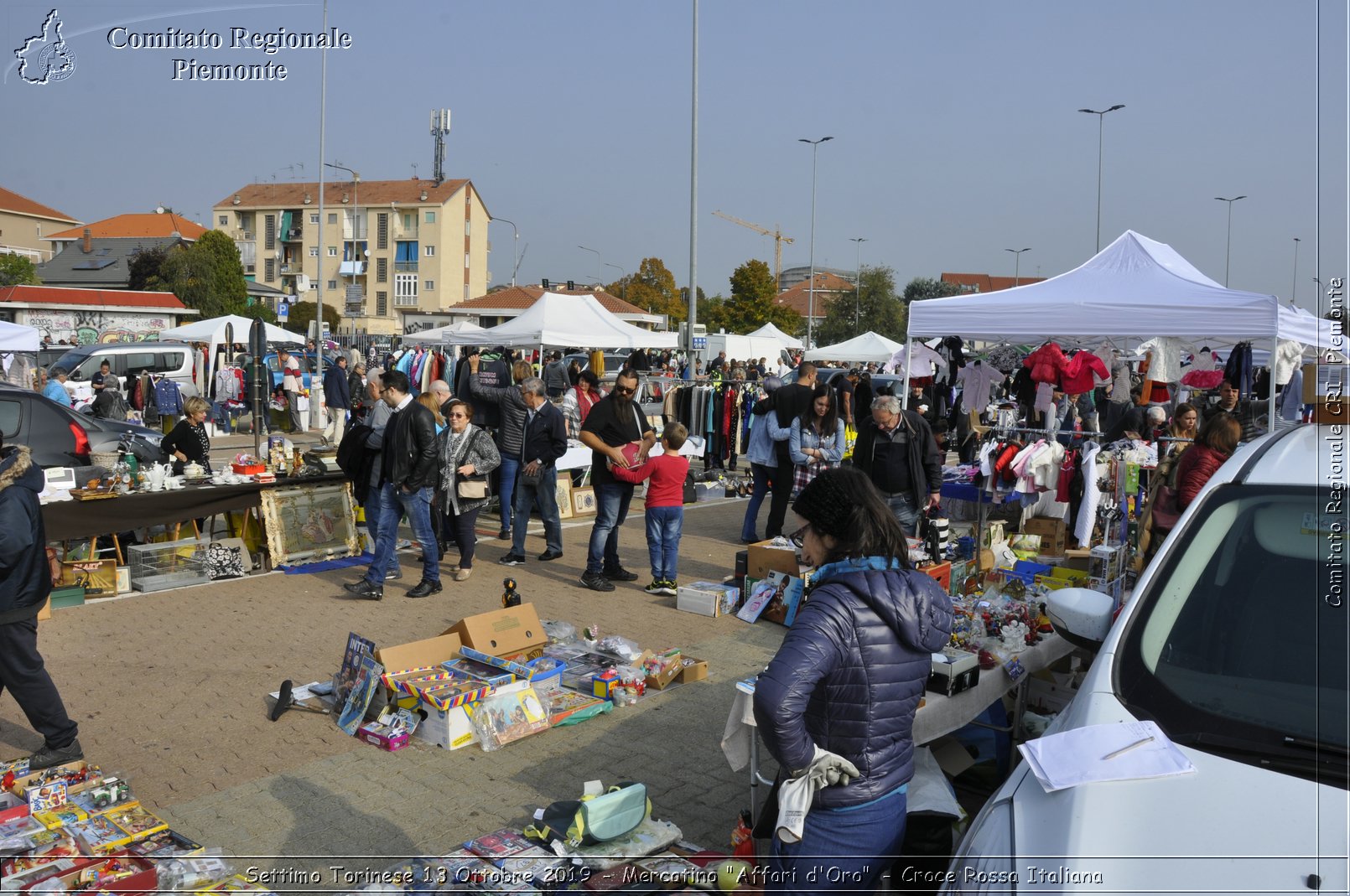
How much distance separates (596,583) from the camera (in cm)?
900

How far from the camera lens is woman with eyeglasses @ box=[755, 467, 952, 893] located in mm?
2729

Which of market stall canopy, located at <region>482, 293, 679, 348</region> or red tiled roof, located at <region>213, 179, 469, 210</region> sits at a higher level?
red tiled roof, located at <region>213, 179, 469, 210</region>

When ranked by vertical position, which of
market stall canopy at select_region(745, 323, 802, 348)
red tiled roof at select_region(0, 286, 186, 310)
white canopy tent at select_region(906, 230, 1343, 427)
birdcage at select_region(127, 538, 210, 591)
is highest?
red tiled roof at select_region(0, 286, 186, 310)

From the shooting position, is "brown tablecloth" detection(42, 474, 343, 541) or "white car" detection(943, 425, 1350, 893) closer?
"white car" detection(943, 425, 1350, 893)

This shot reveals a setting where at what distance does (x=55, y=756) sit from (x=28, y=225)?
92.7 metres

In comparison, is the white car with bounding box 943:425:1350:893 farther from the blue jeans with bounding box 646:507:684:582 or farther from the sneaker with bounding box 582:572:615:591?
the sneaker with bounding box 582:572:615:591

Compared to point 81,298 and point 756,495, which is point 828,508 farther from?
point 81,298

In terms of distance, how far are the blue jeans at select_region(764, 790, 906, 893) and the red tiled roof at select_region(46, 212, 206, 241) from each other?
272 ft

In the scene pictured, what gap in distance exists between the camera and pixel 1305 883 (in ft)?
6.94

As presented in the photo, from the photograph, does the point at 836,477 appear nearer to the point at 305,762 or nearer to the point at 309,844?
the point at 309,844

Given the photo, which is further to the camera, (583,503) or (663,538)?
(583,503)

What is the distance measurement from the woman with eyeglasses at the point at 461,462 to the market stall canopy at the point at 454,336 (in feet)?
27.2

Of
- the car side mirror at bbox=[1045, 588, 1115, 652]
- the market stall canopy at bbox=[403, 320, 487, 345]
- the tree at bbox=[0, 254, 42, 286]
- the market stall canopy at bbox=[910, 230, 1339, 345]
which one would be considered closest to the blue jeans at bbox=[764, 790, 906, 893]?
the car side mirror at bbox=[1045, 588, 1115, 652]

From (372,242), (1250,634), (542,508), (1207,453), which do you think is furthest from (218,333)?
(372,242)
